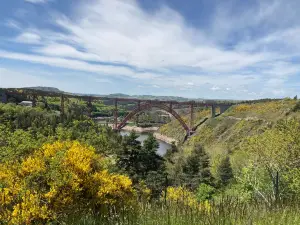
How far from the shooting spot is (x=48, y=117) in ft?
182

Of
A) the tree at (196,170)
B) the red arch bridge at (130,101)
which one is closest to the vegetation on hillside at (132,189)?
the tree at (196,170)

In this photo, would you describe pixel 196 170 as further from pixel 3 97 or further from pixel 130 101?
pixel 3 97

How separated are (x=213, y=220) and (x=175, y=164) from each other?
89.0ft

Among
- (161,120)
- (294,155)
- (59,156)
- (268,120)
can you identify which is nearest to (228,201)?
(59,156)

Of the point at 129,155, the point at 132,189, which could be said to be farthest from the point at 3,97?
the point at 132,189

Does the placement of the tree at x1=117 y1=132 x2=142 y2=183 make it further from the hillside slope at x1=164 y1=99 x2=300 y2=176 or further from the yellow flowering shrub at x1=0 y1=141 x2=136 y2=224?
the hillside slope at x1=164 y1=99 x2=300 y2=176

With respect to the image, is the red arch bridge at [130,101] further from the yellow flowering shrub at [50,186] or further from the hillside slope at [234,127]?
the yellow flowering shrub at [50,186]

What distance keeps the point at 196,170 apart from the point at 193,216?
992 inches

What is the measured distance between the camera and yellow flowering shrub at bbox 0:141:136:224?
4368mm

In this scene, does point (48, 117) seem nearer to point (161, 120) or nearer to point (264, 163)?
point (264, 163)

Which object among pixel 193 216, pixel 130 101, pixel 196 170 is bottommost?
pixel 196 170

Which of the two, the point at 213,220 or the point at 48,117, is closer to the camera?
the point at 213,220

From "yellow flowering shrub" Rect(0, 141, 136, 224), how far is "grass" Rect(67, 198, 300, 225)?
156 cm

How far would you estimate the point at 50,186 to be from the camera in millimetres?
5738
